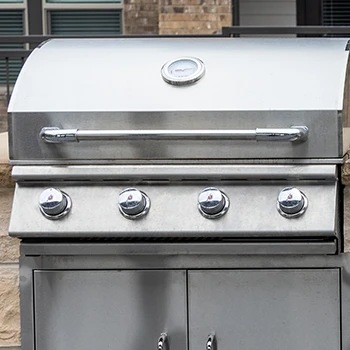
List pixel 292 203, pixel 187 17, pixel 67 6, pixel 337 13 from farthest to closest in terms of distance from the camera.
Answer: pixel 337 13 < pixel 67 6 < pixel 187 17 < pixel 292 203

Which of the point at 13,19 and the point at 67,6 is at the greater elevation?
A: the point at 67,6

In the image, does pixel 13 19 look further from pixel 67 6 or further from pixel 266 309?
pixel 266 309

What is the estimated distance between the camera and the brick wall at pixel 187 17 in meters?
7.48

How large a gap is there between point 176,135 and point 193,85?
18 centimetres

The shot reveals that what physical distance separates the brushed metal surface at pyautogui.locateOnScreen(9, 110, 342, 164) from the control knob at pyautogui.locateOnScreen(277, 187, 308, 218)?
0.34 ft

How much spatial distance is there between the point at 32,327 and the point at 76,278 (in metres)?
0.20

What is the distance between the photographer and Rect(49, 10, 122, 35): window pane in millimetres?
8336

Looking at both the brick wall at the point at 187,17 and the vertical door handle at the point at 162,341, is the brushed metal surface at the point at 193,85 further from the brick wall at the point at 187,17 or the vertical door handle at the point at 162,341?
the brick wall at the point at 187,17

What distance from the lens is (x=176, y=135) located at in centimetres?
238

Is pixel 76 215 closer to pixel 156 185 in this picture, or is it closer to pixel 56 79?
pixel 156 185

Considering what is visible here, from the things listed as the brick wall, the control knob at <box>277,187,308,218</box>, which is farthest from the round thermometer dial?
the brick wall

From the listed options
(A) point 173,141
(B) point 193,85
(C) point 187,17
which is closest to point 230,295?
(A) point 173,141

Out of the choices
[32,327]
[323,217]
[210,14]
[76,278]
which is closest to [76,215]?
[76,278]

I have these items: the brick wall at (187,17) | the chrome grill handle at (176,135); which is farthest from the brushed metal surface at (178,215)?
the brick wall at (187,17)
